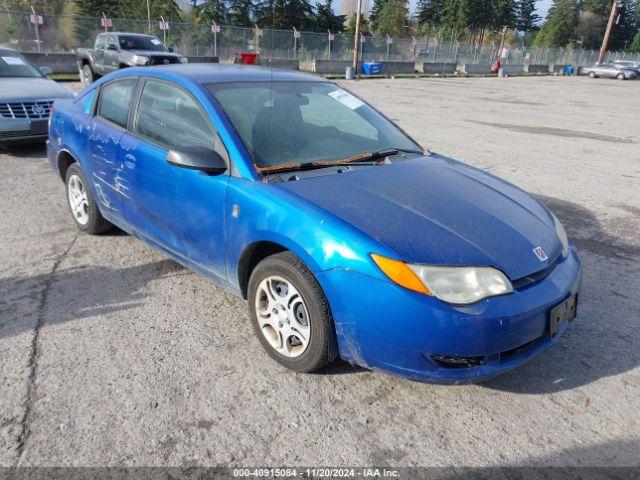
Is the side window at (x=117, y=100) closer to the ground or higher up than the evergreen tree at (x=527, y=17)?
closer to the ground

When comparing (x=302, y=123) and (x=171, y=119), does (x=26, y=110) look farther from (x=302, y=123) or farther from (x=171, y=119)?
(x=302, y=123)

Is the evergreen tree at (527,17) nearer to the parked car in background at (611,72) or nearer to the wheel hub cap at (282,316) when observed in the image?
the parked car in background at (611,72)

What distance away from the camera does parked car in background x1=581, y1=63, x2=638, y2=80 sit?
4444cm

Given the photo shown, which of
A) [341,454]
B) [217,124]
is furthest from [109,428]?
[217,124]

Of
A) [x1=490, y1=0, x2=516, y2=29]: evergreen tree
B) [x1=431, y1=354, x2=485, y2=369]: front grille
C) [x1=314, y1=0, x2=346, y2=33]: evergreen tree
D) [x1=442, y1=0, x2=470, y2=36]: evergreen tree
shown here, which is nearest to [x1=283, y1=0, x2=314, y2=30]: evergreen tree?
[x1=314, y1=0, x2=346, y2=33]: evergreen tree

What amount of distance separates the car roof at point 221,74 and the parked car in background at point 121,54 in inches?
537

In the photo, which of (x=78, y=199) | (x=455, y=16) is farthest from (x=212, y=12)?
(x=78, y=199)

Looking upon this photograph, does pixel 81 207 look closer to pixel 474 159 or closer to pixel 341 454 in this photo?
pixel 341 454

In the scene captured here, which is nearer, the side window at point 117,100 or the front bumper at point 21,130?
the side window at point 117,100

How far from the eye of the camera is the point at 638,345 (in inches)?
129

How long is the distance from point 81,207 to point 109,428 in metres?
2.85

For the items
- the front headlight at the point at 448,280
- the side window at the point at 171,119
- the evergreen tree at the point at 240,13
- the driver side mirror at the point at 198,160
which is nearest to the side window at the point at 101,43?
the side window at the point at 171,119

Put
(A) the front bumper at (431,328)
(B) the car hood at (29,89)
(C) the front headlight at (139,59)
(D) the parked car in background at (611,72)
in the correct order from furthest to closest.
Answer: (D) the parked car in background at (611,72) < (C) the front headlight at (139,59) < (B) the car hood at (29,89) < (A) the front bumper at (431,328)

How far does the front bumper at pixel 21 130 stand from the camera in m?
7.21
